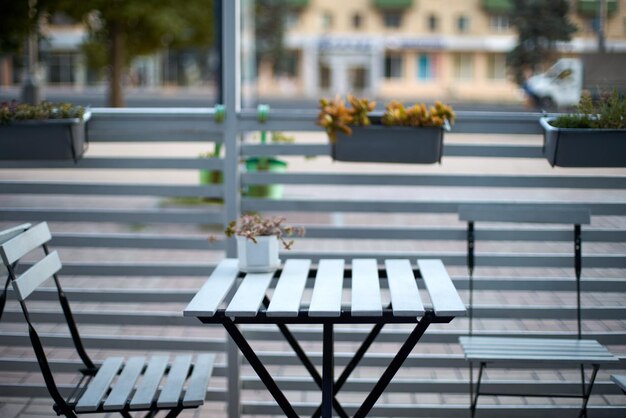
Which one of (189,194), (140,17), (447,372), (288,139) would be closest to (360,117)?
(288,139)

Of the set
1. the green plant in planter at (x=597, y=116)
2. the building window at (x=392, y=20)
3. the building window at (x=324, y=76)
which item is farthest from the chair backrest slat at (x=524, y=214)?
the building window at (x=324, y=76)

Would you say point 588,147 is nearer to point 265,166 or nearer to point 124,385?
point 265,166

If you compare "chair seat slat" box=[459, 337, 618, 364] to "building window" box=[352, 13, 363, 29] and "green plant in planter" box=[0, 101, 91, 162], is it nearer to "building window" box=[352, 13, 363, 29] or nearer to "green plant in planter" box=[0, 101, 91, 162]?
"green plant in planter" box=[0, 101, 91, 162]

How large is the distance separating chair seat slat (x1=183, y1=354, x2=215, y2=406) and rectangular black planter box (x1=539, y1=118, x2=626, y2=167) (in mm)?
1659

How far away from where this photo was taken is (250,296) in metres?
2.97

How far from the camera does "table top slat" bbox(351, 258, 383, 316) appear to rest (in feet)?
8.97

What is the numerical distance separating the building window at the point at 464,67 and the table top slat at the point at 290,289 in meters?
26.0

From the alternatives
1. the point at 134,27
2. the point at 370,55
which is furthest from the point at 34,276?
the point at 370,55

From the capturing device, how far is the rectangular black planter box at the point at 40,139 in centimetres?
377

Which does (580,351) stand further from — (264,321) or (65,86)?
(65,86)

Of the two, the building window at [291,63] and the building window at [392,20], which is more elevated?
the building window at [392,20]

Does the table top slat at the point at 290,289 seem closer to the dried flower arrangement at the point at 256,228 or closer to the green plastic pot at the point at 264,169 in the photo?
the dried flower arrangement at the point at 256,228

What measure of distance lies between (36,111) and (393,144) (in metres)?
1.57

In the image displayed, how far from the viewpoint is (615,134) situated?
3578 mm
